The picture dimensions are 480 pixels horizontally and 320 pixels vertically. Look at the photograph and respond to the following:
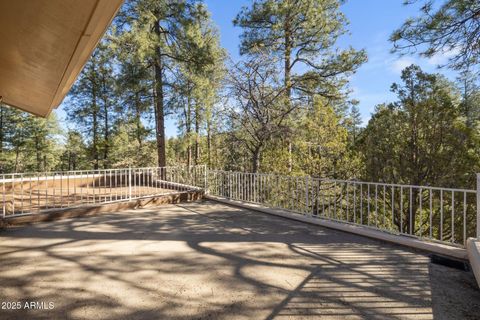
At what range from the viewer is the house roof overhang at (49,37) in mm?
1848

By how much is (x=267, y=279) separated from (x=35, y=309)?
75.9 inches

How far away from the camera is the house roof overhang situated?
185cm

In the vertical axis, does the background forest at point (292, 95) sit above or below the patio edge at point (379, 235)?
above

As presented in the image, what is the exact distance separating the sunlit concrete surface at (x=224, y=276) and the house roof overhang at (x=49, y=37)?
214cm

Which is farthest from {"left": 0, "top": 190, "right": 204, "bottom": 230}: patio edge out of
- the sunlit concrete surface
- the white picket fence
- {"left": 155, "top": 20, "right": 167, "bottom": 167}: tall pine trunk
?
{"left": 155, "top": 20, "right": 167, "bottom": 167}: tall pine trunk

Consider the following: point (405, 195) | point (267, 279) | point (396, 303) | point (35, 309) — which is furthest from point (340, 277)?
point (405, 195)

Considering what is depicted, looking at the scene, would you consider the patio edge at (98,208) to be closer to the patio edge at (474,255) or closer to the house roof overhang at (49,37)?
the house roof overhang at (49,37)

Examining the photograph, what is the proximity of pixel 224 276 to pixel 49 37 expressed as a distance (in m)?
2.71

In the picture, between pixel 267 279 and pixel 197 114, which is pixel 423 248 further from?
pixel 197 114

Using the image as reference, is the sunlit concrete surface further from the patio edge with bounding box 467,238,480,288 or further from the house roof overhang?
the house roof overhang

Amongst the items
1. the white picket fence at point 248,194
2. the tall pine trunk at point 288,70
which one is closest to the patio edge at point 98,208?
the white picket fence at point 248,194

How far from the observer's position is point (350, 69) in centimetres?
1023

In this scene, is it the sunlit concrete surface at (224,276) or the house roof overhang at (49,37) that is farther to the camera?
the sunlit concrete surface at (224,276)

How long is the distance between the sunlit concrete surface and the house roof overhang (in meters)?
2.14
